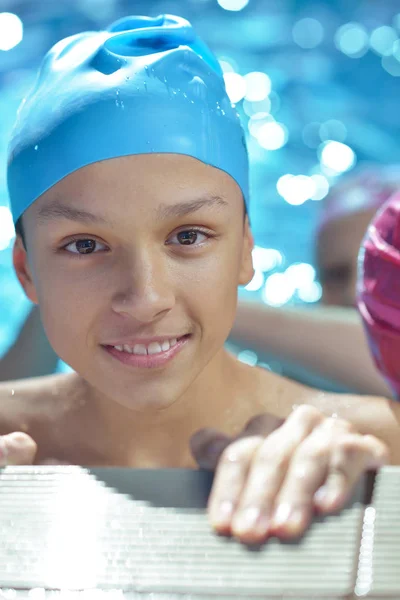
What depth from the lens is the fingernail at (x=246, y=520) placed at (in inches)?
47.8

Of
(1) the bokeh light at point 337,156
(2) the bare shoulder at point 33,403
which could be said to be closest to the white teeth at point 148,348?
(2) the bare shoulder at point 33,403

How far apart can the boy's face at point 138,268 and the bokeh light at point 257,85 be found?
456 centimetres

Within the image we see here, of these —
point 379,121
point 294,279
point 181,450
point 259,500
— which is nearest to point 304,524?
point 259,500

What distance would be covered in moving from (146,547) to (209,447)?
1.28 ft

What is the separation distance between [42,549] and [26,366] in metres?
2.67

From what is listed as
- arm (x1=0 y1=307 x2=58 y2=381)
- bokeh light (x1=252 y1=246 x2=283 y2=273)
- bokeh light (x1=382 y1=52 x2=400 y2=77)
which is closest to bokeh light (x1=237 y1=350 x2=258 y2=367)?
arm (x1=0 y1=307 x2=58 y2=381)

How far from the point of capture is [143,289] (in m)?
1.68

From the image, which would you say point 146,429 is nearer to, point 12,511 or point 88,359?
point 88,359

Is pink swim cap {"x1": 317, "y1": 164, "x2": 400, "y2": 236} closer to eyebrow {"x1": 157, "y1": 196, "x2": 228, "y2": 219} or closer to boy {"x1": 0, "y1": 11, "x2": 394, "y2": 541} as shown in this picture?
boy {"x1": 0, "y1": 11, "x2": 394, "y2": 541}

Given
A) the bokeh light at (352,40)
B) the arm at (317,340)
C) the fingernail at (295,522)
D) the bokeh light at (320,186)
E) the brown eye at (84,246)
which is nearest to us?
the fingernail at (295,522)

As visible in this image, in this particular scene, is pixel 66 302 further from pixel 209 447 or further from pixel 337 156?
pixel 337 156

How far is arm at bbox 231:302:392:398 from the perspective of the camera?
136 inches

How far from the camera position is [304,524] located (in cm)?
122

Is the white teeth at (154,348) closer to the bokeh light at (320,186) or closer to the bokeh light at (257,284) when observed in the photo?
the bokeh light at (257,284)
